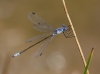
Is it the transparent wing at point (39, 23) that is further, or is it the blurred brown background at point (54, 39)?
the blurred brown background at point (54, 39)

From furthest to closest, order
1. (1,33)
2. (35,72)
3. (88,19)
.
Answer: (88,19), (1,33), (35,72)

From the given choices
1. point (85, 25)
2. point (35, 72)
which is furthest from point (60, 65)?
point (85, 25)

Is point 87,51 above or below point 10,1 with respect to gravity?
below

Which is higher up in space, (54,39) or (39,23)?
(39,23)

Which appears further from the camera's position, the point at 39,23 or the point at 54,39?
the point at 54,39

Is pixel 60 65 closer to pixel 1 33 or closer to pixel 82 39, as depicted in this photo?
pixel 82 39

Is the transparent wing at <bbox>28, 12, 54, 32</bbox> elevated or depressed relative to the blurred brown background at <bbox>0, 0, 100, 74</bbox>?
elevated

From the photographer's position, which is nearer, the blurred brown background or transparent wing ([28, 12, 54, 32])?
transparent wing ([28, 12, 54, 32])

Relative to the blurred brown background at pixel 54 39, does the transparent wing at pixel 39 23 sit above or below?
above
